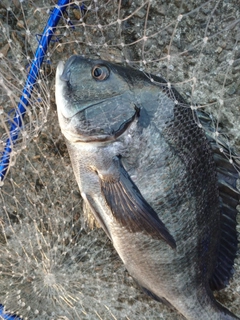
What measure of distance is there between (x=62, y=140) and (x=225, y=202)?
990 mm

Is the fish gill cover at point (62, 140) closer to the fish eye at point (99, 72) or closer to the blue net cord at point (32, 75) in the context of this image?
the blue net cord at point (32, 75)

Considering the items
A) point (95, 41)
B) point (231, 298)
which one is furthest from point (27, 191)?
point (231, 298)

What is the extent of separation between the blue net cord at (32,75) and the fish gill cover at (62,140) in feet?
0.21

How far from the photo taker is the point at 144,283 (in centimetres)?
209

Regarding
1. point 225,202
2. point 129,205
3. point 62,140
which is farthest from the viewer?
point 62,140

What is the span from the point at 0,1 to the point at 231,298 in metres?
2.17

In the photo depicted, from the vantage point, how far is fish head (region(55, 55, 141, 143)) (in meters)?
1.73

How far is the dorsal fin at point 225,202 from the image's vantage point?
6.15 feet

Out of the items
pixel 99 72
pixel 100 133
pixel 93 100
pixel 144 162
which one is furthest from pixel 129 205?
pixel 99 72

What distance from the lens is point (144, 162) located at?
68.7 inches

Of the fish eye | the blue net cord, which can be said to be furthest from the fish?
the blue net cord

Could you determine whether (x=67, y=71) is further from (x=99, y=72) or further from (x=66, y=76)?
(x=99, y=72)

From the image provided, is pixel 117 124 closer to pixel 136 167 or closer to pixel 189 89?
pixel 136 167

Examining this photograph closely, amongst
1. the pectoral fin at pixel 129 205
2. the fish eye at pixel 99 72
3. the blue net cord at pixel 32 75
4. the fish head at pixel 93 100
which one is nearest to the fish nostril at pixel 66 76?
the fish head at pixel 93 100
